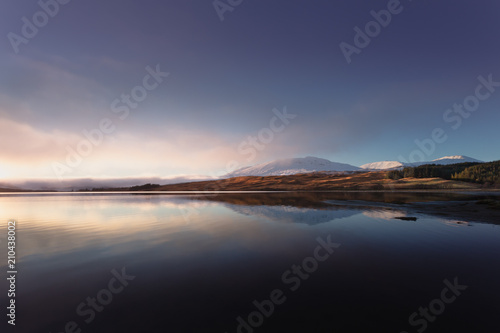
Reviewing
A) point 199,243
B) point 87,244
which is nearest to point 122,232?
point 87,244

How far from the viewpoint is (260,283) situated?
29.8 feet

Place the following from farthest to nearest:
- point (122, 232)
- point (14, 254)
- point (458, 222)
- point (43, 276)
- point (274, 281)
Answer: point (458, 222)
point (122, 232)
point (14, 254)
point (43, 276)
point (274, 281)

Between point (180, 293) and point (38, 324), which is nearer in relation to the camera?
point (38, 324)

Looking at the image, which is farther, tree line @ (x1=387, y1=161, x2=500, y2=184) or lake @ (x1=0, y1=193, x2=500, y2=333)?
tree line @ (x1=387, y1=161, x2=500, y2=184)

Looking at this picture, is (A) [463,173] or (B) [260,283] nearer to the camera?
(B) [260,283]

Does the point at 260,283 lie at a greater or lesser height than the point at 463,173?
lesser

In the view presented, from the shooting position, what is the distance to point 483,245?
46.6 feet

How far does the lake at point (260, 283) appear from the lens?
653cm

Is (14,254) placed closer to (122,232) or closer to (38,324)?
(122,232)

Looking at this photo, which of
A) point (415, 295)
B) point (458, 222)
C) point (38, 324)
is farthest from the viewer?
point (458, 222)

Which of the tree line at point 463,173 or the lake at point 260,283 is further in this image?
the tree line at point 463,173

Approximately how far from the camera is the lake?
21.4ft

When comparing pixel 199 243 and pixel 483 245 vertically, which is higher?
pixel 199 243

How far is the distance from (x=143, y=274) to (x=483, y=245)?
873 inches
